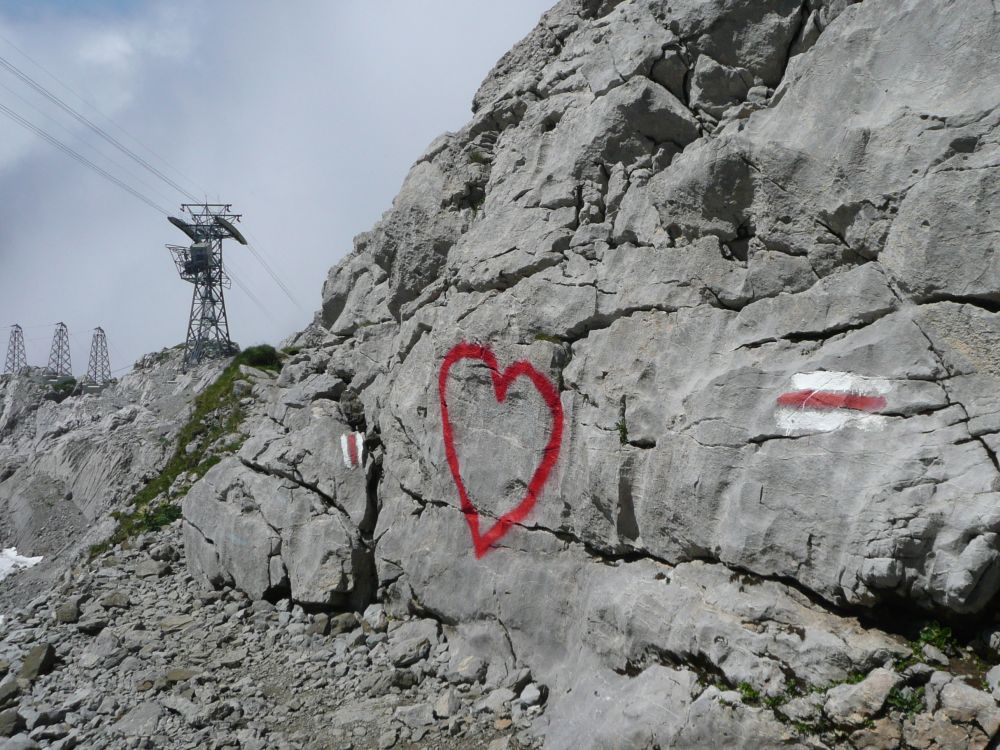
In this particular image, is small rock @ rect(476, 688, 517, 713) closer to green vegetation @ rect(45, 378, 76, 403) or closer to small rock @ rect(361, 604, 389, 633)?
small rock @ rect(361, 604, 389, 633)

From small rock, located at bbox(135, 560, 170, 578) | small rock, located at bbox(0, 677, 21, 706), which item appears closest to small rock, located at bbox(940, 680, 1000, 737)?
small rock, located at bbox(0, 677, 21, 706)

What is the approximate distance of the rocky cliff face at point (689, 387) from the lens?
6.84m

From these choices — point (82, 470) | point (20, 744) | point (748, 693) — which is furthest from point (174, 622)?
point (82, 470)

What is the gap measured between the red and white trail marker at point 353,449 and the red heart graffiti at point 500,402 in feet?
8.60

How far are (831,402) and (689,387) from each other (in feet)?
6.16

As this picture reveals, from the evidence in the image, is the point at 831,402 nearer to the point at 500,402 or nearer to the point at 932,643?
the point at 932,643

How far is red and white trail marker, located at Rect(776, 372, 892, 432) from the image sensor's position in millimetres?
7156

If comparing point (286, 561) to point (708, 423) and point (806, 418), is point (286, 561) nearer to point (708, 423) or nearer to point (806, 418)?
point (708, 423)

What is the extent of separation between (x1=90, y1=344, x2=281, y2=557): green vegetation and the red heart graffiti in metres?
10.2

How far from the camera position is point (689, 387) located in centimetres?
893

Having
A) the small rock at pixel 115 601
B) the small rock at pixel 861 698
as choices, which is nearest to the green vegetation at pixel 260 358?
the small rock at pixel 115 601

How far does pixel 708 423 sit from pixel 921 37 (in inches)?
204

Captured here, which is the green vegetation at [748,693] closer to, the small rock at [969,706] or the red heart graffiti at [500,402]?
the small rock at [969,706]

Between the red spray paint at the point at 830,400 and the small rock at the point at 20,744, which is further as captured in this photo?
the small rock at the point at 20,744
